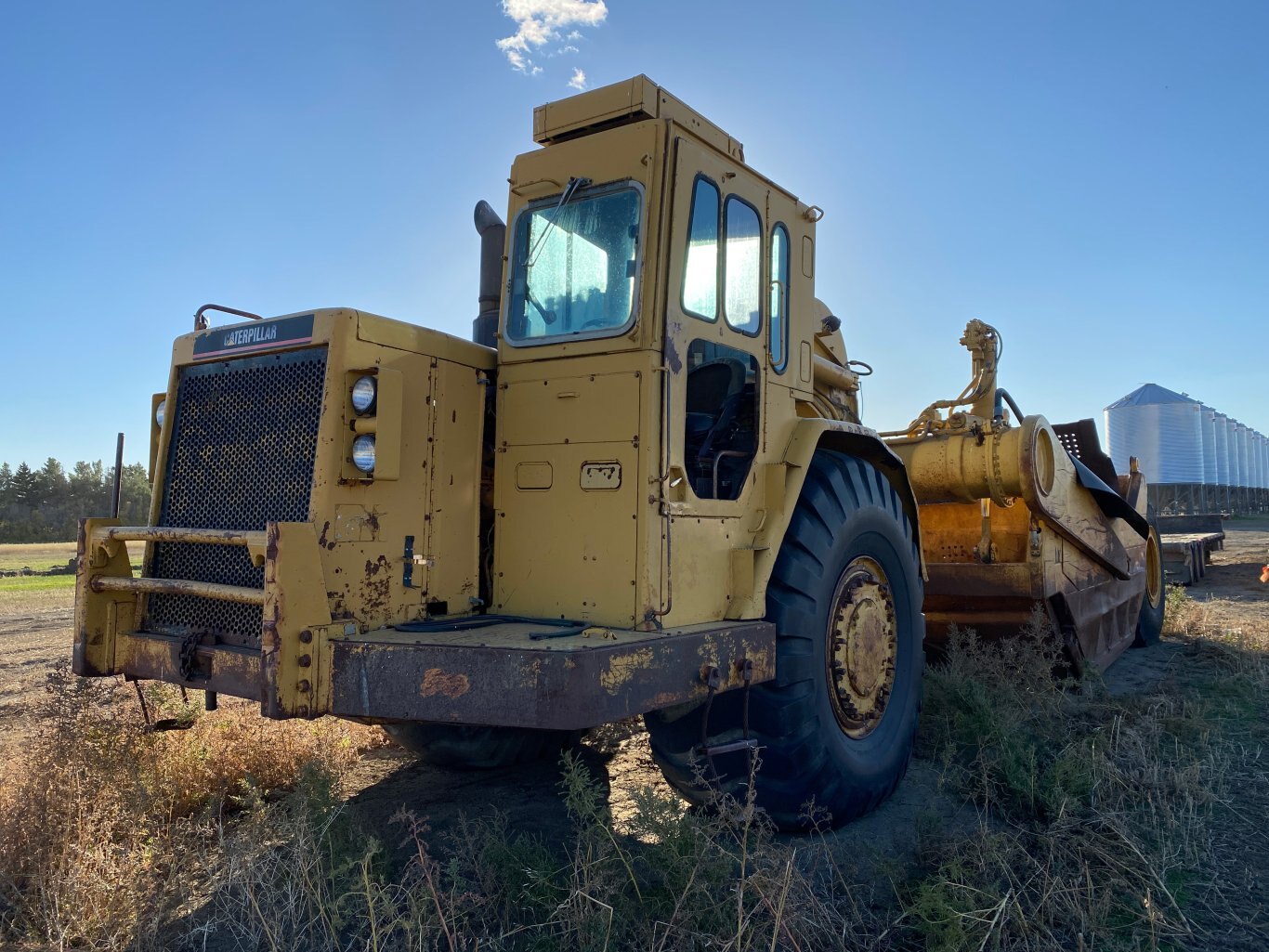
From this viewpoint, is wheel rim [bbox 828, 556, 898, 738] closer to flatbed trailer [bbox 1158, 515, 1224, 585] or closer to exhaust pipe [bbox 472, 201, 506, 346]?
exhaust pipe [bbox 472, 201, 506, 346]

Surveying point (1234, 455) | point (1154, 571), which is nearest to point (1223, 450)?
point (1234, 455)

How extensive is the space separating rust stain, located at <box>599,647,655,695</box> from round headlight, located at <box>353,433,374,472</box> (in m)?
1.20

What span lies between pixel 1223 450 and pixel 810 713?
5550cm

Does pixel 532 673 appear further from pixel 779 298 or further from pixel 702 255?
pixel 779 298

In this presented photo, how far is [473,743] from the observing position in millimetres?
4891

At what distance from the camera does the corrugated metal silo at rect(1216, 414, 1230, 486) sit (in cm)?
4844

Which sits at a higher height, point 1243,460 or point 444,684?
point 1243,460

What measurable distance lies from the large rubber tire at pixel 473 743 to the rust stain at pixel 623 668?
156 cm

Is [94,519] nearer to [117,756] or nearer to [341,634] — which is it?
[117,756]

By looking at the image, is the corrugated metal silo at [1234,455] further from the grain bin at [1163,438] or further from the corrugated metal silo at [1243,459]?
the grain bin at [1163,438]

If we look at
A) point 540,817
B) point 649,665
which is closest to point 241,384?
point 649,665

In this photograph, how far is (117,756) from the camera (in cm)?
424

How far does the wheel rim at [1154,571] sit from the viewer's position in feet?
34.6

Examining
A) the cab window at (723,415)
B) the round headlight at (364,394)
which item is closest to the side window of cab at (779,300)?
the cab window at (723,415)
